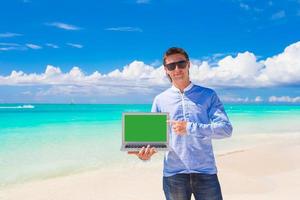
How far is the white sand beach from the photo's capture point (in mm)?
7547

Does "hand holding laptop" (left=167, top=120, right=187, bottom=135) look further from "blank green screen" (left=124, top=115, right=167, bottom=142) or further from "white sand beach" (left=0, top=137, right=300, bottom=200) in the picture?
"white sand beach" (left=0, top=137, right=300, bottom=200)

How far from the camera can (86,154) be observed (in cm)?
1443

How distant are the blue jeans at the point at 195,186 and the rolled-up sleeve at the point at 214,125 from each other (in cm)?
31

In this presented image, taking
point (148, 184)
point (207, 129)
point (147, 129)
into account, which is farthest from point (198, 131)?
point (148, 184)

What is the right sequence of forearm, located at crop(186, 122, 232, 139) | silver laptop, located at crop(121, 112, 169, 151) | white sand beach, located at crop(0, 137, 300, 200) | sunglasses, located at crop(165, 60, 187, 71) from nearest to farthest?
forearm, located at crop(186, 122, 232, 139), silver laptop, located at crop(121, 112, 169, 151), sunglasses, located at crop(165, 60, 187, 71), white sand beach, located at crop(0, 137, 300, 200)

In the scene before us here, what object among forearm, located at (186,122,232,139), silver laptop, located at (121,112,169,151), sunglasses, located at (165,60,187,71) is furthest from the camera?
sunglasses, located at (165,60,187,71)

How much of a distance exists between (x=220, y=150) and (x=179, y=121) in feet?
41.1

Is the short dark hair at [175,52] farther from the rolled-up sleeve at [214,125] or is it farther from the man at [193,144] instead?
the rolled-up sleeve at [214,125]

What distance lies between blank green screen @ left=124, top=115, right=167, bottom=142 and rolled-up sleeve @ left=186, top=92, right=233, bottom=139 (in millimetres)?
207

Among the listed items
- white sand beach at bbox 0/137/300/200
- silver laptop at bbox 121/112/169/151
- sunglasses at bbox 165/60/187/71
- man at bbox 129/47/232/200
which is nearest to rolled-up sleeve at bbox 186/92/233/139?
man at bbox 129/47/232/200

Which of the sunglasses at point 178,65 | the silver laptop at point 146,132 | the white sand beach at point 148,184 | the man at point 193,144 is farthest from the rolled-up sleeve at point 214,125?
the white sand beach at point 148,184

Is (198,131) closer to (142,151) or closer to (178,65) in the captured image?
(142,151)

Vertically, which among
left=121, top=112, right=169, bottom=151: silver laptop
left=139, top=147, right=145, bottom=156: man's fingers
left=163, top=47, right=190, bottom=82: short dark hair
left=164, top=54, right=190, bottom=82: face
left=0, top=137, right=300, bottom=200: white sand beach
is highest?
left=163, top=47, right=190, bottom=82: short dark hair

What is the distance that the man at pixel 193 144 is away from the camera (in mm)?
2750
